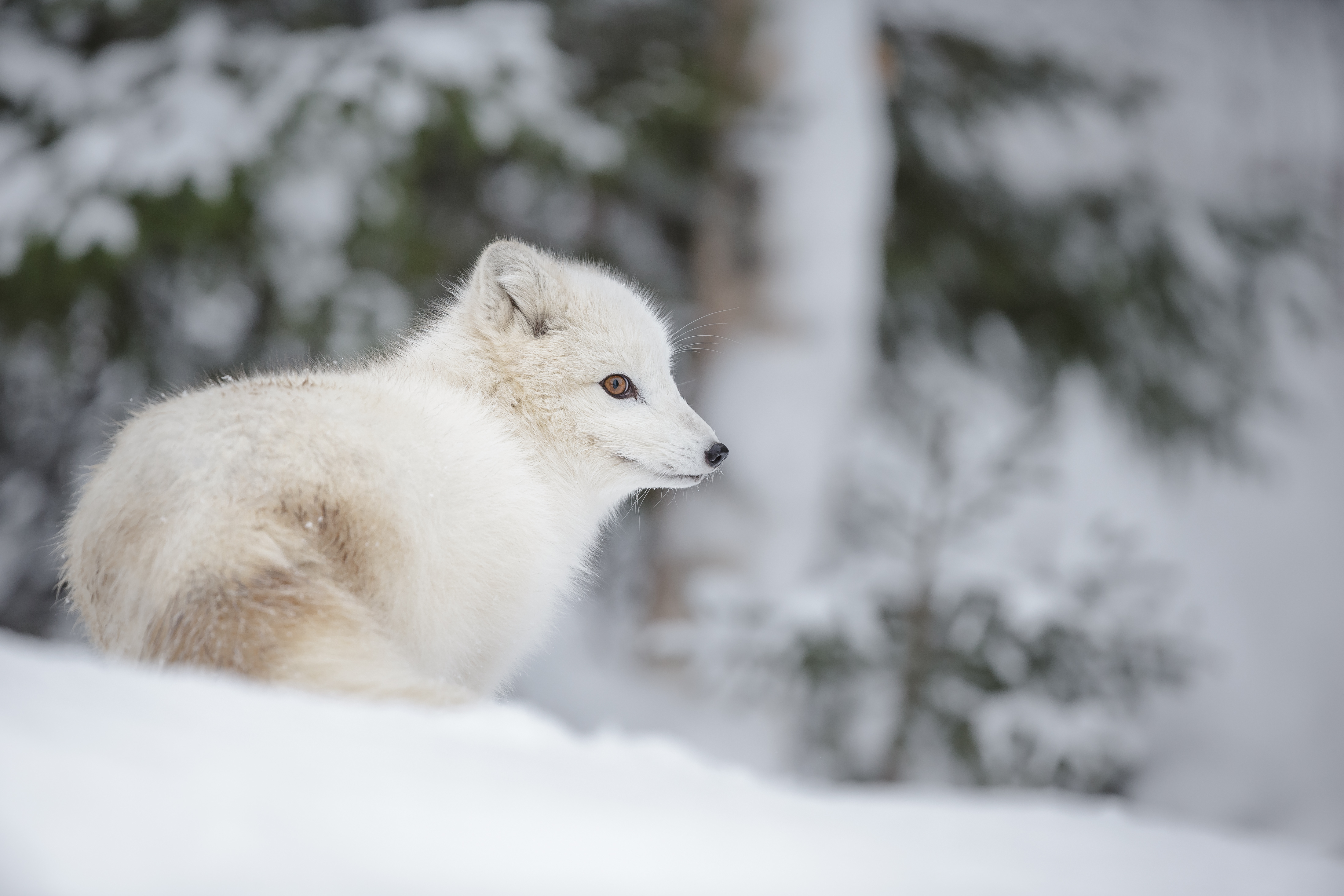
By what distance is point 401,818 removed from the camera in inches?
39.6

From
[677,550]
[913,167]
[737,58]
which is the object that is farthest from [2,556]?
[913,167]

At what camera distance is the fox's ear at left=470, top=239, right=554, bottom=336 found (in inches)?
89.1

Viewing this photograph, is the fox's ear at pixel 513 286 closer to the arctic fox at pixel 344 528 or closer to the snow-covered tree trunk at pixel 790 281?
the arctic fox at pixel 344 528

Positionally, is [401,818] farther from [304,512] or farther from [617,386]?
[617,386]

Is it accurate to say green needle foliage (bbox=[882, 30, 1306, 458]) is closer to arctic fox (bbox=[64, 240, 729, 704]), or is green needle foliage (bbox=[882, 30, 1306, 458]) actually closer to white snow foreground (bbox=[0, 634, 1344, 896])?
arctic fox (bbox=[64, 240, 729, 704])

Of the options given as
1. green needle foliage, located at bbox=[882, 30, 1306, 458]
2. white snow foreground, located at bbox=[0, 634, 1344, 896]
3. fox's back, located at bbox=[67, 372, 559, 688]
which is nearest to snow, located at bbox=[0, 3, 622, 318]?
green needle foliage, located at bbox=[882, 30, 1306, 458]

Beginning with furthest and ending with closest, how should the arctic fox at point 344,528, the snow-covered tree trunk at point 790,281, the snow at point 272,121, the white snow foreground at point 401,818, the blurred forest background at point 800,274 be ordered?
the snow-covered tree trunk at point 790,281 < the blurred forest background at point 800,274 < the snow at point 272,121 < the arctic fox at point 344,528 < the white snow foreground at point 401,818

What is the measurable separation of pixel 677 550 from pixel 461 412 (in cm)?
373

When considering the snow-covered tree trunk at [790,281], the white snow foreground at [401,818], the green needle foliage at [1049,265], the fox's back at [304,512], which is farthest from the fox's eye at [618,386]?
the green needle foliage at [1049,265]

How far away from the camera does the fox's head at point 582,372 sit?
2176 mm

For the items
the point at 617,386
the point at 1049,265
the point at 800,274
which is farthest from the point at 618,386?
the point at 1049,265

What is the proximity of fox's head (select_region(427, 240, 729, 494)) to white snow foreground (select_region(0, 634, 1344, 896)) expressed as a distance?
0.80 m

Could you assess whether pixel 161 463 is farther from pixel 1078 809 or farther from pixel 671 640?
pixel 671 640

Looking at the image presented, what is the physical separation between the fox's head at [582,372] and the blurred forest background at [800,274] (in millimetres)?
1305
